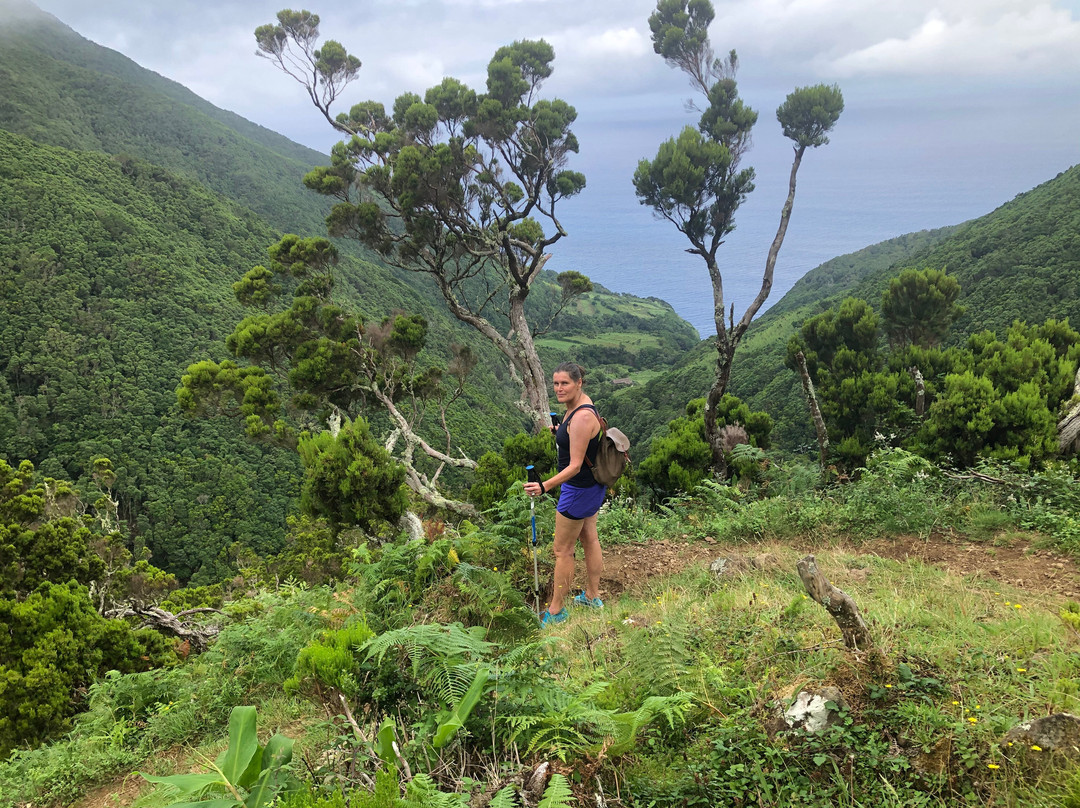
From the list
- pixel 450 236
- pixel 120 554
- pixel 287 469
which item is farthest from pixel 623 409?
pixel 120 554

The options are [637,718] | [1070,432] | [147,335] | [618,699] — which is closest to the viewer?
[637,718]

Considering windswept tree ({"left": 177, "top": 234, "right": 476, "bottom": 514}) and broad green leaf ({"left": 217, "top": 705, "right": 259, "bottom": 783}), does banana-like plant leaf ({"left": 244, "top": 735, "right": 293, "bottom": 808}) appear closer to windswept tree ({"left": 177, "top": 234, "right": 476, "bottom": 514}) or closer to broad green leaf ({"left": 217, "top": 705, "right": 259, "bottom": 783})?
broad green leaf ({"left": 217, "top": 705, "right": 259, "bottom": 783})

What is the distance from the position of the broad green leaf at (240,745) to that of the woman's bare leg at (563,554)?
8.25ft

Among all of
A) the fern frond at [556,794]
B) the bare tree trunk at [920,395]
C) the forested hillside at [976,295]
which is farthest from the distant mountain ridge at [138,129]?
the fern frond at [556,794]

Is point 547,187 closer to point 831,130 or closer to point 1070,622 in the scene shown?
point 831,130

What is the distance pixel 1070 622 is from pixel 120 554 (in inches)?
634

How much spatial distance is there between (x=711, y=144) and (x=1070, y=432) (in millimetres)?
8630

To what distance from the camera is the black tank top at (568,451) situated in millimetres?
3730

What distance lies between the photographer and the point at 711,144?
1289cm

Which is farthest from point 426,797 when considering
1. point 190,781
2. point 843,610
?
point 843,610

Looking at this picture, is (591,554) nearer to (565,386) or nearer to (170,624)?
(565,386)

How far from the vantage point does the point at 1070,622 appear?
2676 mm

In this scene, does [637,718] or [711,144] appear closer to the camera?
[637,718]

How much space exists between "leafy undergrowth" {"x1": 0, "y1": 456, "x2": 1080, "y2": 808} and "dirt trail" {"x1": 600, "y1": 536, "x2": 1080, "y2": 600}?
0.39 m
